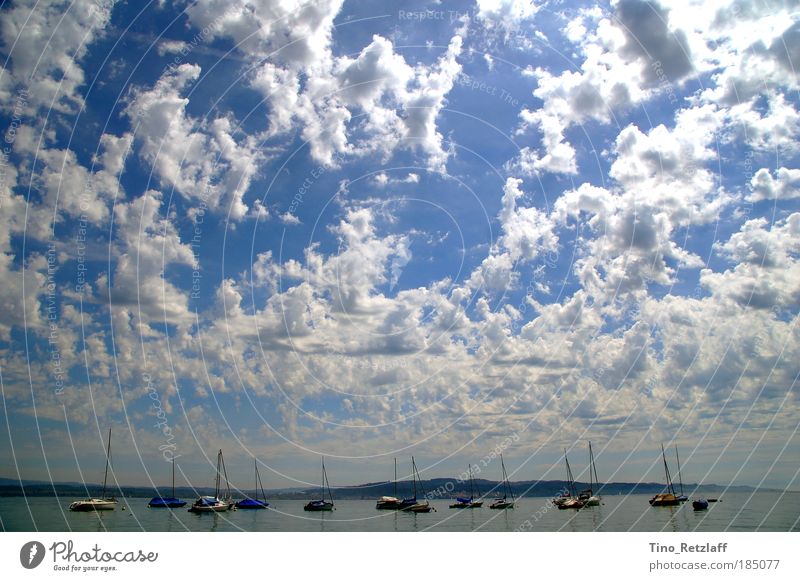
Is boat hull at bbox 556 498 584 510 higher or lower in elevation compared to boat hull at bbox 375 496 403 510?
lower

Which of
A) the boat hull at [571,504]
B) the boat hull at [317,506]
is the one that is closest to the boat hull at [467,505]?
the boat hull at [571,504]

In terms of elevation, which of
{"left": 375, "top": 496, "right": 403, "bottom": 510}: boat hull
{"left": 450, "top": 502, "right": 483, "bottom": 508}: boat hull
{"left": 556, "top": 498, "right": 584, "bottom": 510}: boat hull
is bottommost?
{"left": 450, "top": 502, "right": 483, "bottom": 508}: boat hull

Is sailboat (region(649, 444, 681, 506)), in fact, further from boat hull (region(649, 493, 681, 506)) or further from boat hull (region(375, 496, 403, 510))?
boat hull (region(375, 496, 403, 510))

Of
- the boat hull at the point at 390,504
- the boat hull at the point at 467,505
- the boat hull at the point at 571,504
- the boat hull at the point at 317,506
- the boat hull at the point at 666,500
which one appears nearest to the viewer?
the boat hull at the point at 571,504

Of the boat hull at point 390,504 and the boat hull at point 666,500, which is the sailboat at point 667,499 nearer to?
the boat hull at point 666,500

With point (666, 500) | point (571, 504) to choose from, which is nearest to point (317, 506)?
point (571, 504)

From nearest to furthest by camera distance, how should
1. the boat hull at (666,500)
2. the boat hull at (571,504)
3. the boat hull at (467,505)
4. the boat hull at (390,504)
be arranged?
the boat hull at (571,504), the boat hull at (666,500), the boat hull at (390,504), the boat hull at (467,505)

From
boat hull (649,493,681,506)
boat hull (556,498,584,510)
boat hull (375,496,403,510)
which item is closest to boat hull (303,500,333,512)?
boat hull (375,496,403,510)

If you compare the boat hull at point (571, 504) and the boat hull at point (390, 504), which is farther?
the boat hull at point (390, 504)
